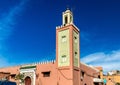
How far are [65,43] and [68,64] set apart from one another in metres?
3.07

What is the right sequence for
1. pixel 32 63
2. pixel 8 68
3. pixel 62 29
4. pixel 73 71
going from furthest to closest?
pixel 8 68, pixel 32 63, pixel 62 29, pixel 73 71

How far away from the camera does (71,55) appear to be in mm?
25766

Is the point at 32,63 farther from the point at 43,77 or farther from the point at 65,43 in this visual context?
the point at 65,43

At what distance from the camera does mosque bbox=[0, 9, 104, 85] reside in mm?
25914

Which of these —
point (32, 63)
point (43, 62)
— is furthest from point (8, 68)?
point (43, 62)

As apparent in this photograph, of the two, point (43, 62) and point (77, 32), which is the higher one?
point (77, 32)

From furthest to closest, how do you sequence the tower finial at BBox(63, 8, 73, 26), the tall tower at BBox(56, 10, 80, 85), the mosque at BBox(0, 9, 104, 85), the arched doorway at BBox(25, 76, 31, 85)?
1. the arched doorway at BBox(25, 76, 31, 85)
2. the tower finial at BBox(63, 8, 73, 26)
3. the mosque at BBox(0, 9, 104, 85)
4. the tall tower at BBox(56, 10, 80, 85)

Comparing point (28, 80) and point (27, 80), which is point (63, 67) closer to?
point (28, 80)

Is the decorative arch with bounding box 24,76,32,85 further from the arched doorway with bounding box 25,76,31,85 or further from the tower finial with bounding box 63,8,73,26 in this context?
the tower finial with bounding box 63,8,73,26

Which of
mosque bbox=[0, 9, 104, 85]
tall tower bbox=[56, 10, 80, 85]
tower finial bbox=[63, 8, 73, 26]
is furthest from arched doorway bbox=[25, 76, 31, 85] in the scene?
tower finial bbox=[63, 8, 73, 26]

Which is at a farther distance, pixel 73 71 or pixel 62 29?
pixel 62 29

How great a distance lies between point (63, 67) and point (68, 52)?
2149mm

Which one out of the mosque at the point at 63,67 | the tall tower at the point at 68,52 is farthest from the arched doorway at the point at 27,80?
the tall tower at the point at 68,52

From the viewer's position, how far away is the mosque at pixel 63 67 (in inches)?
1020
